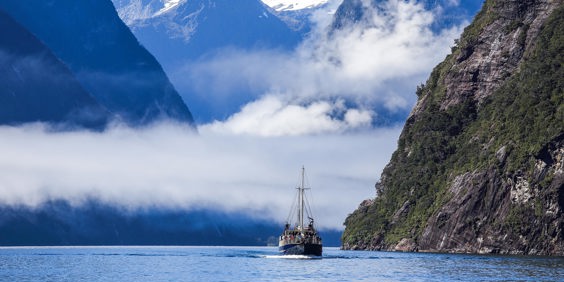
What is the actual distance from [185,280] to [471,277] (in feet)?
143

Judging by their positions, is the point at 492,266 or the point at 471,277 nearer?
the point at 471,277

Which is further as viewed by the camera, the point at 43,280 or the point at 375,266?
the point at 375,266

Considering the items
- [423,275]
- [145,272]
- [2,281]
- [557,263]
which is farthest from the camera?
[557,263]

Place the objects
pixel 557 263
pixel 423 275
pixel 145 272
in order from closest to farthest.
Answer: pixel 423 275
pixel 145 272
pixel 557 263

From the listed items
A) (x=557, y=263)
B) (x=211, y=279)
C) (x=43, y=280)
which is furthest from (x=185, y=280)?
(x=557, y=263)

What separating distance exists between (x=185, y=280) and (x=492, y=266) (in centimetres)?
6201

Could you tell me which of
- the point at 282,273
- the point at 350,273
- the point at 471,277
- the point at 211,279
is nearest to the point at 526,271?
the point at 471,277

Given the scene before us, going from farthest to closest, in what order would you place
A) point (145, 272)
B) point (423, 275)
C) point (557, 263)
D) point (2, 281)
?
point (557, 263) < point (145, 272) < point (423, 275) < point (2, 281)

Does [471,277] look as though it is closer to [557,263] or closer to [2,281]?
[557,263]

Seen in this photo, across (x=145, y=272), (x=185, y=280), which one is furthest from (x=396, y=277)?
(x=145, y=272)

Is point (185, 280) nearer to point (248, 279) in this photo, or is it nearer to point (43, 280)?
point (248, 279)

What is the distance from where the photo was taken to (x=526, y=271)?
6550 inches

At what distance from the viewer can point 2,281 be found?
15312 centimetres

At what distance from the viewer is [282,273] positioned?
17112 cm
